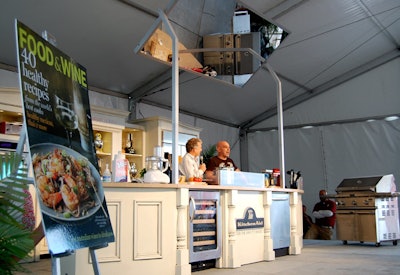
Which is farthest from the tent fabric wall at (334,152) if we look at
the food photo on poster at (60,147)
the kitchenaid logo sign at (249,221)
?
the food photo on poster at (60,147)

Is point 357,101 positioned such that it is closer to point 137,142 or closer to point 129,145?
point 137,142

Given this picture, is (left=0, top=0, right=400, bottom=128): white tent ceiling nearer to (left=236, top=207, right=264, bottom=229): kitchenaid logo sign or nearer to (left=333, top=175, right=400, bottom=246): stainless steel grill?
(left=236, top=207, right=264, bottom=229): kitchenaid logo sign

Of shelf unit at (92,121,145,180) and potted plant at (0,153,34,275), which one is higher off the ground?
shelf unit at (92,121,145,180)

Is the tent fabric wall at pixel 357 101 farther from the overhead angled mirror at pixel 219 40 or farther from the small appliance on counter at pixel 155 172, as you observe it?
the small appliance on counter at pixel 155 172

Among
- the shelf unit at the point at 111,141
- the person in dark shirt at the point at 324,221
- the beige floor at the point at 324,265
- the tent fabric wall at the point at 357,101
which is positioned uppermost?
the tent fabric wall at the point at 357,101

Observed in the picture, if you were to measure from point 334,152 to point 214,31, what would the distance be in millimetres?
6152

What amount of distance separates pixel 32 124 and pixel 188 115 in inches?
299

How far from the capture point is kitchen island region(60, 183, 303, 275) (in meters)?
3.34

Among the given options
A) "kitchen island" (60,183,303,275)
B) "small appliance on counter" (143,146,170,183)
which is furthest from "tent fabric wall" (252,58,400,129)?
"small appliance on counter" (143,146,170,183)

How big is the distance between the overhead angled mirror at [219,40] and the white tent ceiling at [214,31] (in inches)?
0.8

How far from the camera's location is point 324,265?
4492 mm

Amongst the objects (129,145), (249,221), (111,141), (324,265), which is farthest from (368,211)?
(111,141)

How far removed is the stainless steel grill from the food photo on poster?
551cm

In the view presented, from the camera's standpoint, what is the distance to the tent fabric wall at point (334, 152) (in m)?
9.27
